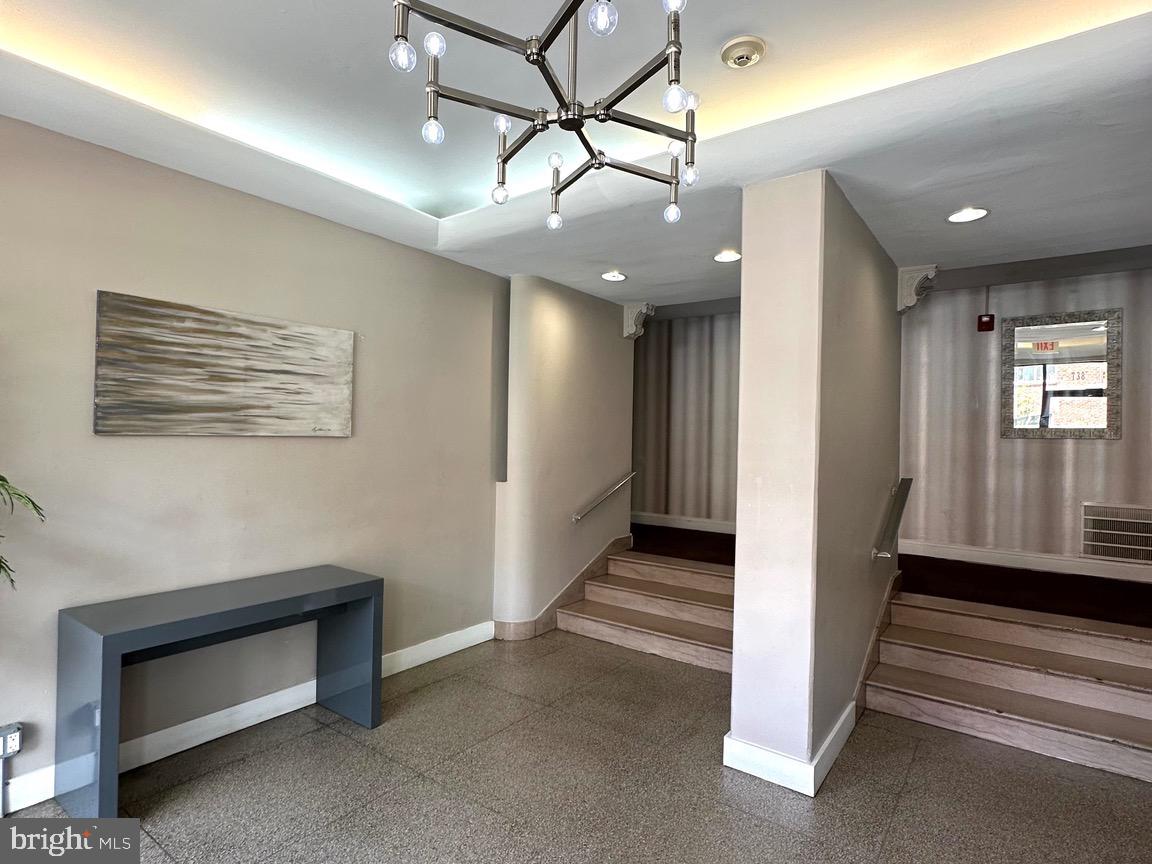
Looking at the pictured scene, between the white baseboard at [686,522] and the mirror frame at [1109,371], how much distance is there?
2.70 meters

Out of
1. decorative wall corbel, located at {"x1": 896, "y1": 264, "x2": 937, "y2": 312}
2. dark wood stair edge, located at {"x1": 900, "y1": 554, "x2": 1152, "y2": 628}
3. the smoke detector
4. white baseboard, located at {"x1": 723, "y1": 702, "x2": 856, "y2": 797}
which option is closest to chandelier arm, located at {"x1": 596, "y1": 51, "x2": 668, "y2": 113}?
the smoke detector

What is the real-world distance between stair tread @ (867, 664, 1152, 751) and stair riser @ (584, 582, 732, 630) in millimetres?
1033

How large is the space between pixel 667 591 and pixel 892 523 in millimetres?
1707

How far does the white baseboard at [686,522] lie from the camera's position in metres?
6.79

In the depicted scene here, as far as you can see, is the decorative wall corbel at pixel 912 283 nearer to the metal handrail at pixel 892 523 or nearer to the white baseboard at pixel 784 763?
the metal handrail at pixel 892 523

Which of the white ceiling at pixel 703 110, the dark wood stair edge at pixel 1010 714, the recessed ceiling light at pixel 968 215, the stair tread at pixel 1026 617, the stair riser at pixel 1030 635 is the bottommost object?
the dark wood stair edge at pixel 1010 714

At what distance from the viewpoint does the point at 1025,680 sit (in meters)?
3.30

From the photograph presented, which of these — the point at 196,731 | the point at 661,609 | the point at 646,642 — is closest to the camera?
the point at 196,731

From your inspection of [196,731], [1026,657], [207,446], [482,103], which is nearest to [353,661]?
[196,731]

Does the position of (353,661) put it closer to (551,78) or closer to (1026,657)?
(551,78)

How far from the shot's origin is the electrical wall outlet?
2.33m

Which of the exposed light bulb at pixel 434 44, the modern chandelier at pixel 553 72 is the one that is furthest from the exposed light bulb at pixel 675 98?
the exposed light bulb at pixel 434 44

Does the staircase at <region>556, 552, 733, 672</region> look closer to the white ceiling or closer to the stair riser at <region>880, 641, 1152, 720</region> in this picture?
the stair riser at <region>880, 641, 1152, 720</region>

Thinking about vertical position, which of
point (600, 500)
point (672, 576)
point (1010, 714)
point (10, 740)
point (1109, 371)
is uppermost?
point (1109, 371)
